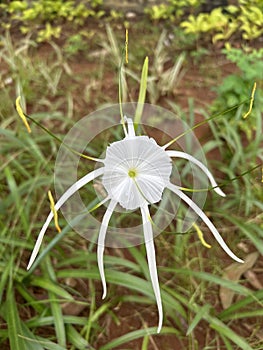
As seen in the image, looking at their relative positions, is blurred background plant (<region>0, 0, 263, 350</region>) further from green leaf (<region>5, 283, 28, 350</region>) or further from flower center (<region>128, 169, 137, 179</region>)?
flower center (<region>128, 169, 137, 179</region>)

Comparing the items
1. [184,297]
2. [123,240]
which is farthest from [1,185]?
[123,240]

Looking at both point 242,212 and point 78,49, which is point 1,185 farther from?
point 78,49

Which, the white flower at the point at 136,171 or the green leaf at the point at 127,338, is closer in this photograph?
the white flower at the point at 136,171

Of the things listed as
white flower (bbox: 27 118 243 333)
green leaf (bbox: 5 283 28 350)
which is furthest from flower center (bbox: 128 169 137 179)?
green leaf (bbox: 5 283 28 350)

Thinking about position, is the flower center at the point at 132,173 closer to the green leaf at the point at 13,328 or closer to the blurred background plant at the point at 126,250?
the blurred background plant at the point at 126,250

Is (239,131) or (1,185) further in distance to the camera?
(239,131)

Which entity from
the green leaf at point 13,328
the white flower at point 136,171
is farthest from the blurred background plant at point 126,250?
the white flower at point 136,171
